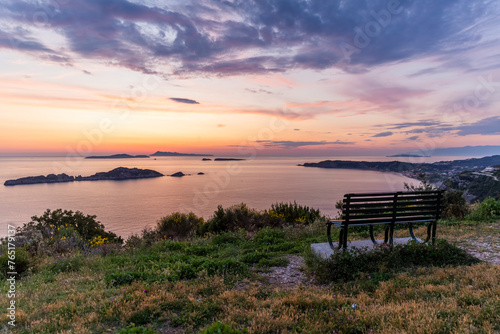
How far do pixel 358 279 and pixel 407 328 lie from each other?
6.58 ft

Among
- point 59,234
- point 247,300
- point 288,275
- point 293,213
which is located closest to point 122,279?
point 247,300

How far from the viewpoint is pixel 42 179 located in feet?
77.1

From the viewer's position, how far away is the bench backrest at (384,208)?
579 cm

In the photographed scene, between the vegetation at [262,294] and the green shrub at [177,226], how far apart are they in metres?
4.80

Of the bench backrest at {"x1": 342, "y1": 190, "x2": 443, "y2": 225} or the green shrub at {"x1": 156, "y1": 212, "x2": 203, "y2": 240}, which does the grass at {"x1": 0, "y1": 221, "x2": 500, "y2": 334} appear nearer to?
the bench backrest at {"x1": 342, "y1": 190, "x2": 443, "y2": 225}

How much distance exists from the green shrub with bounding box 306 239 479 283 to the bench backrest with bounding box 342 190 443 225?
2.04 ft

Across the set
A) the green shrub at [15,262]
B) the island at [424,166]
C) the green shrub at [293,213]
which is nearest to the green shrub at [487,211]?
the green shrub at [293,213]

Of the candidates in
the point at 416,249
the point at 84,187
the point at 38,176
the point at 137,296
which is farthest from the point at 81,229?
the point at 38,176

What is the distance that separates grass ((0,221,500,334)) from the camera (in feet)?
10.7

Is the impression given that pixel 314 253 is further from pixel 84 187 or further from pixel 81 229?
pixel 84 187

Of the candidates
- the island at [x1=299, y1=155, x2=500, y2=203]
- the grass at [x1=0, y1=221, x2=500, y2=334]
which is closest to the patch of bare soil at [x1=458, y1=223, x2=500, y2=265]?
the grass at [x1=0, y1=221, x2=500, y2=334]

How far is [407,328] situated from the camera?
3.04 meters

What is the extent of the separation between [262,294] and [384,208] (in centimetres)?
339

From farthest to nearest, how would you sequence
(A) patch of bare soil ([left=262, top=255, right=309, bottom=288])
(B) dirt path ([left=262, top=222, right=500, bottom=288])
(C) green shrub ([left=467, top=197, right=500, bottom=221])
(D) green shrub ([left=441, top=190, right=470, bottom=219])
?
(D) green shrub ([left=441, top=190, right=470, bottom=219])
(C) green shrub ([left=467, top=197, right=500, bottom=221])
(B) dirt path ([left=262, top=222, right=500, bottom=288])
(A) patch of bare soil ([left=262, top=255, right=309, bottom=288])
